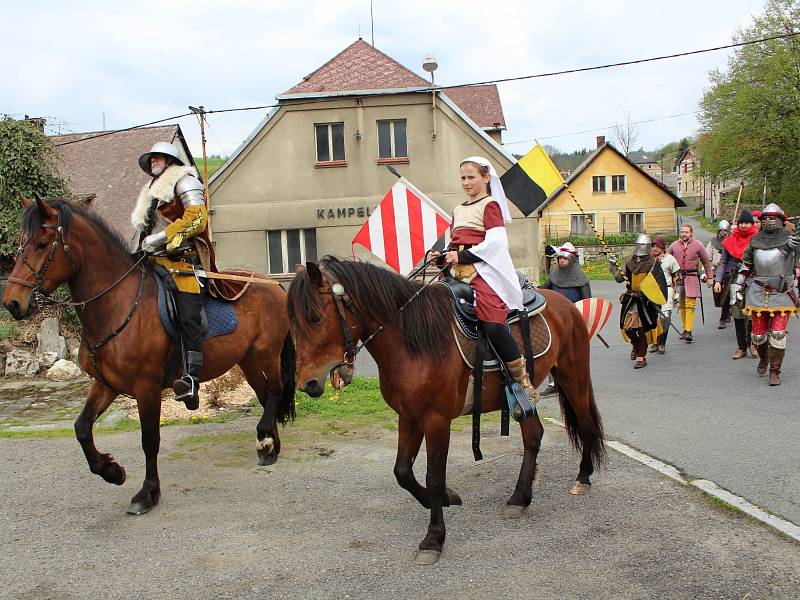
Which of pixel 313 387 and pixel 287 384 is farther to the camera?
pixel 287 384

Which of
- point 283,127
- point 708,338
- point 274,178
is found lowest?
point 708,338

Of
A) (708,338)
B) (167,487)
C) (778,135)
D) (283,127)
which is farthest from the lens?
(778,135)

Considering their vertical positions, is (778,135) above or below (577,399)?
above

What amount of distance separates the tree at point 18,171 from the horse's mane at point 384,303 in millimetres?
11811

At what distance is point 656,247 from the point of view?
12141mm

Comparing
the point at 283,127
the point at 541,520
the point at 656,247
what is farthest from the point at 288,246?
the point at 541,520

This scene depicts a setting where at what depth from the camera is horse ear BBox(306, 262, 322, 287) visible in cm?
397

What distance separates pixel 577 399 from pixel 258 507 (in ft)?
9.02

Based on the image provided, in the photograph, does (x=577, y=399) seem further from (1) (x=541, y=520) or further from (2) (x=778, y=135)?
(2) (x=778, y=135)

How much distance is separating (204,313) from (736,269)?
364 inches

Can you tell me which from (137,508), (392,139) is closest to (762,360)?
(137,508)

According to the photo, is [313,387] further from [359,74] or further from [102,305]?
[359,74]

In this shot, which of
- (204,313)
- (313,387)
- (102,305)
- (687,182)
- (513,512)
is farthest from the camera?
(687,182)

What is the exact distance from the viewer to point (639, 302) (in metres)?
11.5
